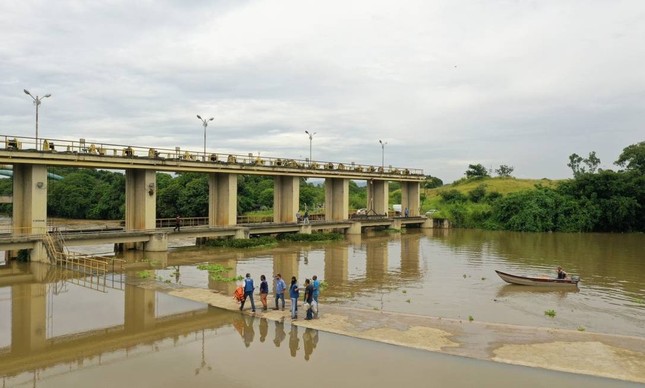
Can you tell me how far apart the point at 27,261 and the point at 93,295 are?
12932 mm

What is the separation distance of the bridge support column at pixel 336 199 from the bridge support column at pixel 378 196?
8.65 meters

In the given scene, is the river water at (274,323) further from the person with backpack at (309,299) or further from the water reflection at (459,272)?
A: the person with backpack at (309,299)

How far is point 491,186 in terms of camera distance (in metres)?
99.3

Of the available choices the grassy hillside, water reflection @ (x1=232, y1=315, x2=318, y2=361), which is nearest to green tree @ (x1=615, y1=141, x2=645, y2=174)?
the grassy hillside

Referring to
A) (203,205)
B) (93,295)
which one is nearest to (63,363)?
(93,295)

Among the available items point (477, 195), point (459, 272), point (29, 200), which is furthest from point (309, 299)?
point (477, 195)

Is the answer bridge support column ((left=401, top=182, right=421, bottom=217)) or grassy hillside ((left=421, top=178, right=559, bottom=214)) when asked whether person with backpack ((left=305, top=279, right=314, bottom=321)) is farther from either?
grassy hillside ((left=421, top=178, right=559, bottom=214))

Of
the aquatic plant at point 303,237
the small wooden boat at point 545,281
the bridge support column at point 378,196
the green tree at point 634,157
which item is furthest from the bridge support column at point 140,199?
the green tree at point 634,157

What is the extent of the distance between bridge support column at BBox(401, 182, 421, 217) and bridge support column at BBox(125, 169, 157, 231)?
4214 centimetres

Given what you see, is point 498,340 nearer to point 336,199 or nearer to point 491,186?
point 336,199

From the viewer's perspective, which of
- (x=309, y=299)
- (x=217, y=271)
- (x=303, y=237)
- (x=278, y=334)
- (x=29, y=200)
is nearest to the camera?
(x=278, y=334)

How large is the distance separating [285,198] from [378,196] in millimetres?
19172

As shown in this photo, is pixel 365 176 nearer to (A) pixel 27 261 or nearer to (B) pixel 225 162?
(B) pixel 225 162

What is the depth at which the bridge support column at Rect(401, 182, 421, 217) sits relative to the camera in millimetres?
73938
